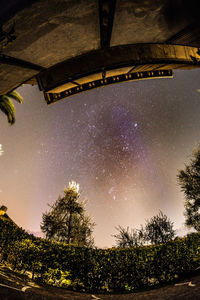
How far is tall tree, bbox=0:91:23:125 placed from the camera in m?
9.62

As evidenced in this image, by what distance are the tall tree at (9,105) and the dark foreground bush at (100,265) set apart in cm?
846

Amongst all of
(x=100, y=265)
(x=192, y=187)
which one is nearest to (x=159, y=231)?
(x=192, y=187)

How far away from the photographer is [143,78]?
402cm

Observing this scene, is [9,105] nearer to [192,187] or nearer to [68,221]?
[68,221]

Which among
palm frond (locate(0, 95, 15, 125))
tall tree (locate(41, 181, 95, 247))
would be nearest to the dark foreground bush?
palm frond (locate(0, 95, 15, 125))

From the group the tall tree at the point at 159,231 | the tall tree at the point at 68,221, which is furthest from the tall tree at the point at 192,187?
the tall tree at the point at 68,221

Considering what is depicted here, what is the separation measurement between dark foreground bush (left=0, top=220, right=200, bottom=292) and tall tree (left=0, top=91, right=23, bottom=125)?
8.46m

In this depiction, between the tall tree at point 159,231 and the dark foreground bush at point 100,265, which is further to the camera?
the tall tree at point 159,231

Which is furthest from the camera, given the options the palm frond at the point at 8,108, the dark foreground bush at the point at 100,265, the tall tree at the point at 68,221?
the tall tree at the point at 68,221

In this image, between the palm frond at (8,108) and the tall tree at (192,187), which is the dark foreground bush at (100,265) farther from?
the tall tree at (192,187)

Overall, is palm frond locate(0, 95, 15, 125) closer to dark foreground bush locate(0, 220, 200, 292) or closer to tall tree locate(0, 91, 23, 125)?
tall tree locate(0, 91, 23, 125)

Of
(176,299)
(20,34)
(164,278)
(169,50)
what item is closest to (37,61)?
(20,34)

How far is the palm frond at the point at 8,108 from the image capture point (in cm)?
960

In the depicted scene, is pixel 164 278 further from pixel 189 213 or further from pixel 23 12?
pixel 189 213
